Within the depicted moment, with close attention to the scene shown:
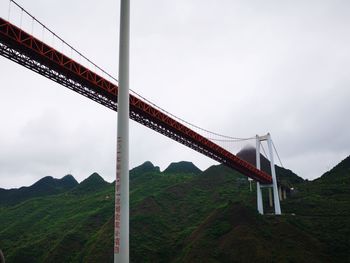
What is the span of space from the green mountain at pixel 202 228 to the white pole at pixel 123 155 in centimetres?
3708

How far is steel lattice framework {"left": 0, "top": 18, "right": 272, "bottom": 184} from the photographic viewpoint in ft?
89.4

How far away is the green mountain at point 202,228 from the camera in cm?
4977

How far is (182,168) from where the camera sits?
165250 millimetres

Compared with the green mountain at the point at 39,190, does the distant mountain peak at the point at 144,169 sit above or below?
above

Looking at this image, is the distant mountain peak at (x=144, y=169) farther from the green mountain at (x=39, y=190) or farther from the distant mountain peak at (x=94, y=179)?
the green mountain at (x=39, y=190)

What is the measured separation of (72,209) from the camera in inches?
4685

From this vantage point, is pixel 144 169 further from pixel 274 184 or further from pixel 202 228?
pixel 202 228

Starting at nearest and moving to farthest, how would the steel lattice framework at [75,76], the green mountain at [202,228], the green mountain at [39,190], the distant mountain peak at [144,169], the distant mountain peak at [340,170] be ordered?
1. the steel lattice framework at [75,76]
2. the green mountain at [202,228]
3. the distant mountain peak at [340,170]
4. the distant mountain peak at [144,169]
5. the green mountain at [39,190]

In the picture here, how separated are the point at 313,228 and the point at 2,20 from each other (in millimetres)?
58778

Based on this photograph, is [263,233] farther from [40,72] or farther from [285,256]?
[40,72]

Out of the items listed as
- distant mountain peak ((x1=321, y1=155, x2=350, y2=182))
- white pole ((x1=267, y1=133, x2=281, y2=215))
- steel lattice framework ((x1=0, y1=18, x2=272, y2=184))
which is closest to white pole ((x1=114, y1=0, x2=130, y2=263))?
steel lattice framework ((x1=0, y1=18, x2=272, y2=184))

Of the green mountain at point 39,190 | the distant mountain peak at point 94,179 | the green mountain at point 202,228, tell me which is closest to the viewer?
the green mountain at point 202,228

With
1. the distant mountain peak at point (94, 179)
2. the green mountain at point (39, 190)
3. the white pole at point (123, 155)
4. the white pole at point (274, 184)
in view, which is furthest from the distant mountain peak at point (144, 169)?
the white pole at point (123, 155)

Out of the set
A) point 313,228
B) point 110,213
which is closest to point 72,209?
point 110,213
